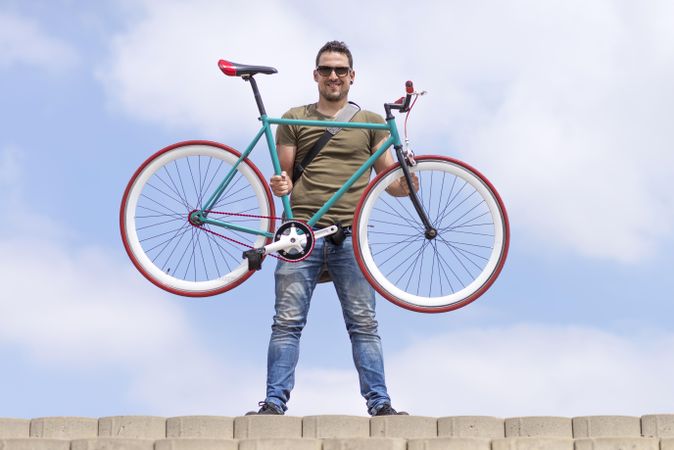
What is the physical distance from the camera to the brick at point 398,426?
9.77 meters

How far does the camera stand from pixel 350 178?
10203mm

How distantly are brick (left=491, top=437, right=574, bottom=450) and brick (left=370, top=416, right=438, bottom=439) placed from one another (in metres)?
1.11

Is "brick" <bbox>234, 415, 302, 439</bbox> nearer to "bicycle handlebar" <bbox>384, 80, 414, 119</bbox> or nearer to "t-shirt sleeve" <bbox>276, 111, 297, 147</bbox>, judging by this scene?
"t-shirt sleeve" <bbox>276, 111, 297, 147</bbox>

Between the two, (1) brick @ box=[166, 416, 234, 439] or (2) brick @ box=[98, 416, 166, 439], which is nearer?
(1) brick @ box=[166, 416, 234, 439]

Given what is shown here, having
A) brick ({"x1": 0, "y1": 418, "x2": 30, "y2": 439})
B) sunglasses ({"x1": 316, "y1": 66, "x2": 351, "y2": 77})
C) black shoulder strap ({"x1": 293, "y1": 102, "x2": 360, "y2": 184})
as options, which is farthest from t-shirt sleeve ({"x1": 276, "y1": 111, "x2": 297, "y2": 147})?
brick ({"x1": 0, "y1": 418, "x2": 30, "y2": 439})

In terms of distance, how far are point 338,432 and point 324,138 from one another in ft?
7.70

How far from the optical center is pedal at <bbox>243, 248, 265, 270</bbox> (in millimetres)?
10219

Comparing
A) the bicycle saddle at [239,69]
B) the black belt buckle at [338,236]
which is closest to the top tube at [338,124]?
the bicycle saddle at [239,69]

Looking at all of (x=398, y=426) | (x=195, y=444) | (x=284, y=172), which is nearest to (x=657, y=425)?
(x=398, y=426)

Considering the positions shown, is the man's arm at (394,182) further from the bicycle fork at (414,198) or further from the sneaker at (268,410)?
the sneaker at (268,410)

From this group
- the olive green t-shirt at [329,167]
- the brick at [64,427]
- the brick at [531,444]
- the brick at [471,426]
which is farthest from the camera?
the brick at [64,427]

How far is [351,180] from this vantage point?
10164 millimetres

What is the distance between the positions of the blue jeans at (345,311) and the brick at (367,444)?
4.92 ft

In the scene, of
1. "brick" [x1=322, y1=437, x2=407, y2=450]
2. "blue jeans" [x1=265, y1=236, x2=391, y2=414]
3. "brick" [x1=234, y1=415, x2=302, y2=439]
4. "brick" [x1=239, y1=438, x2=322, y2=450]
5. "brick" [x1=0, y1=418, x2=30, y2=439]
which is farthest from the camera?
"brick" [x1=0, y1=418, x2=30, y2=439]
